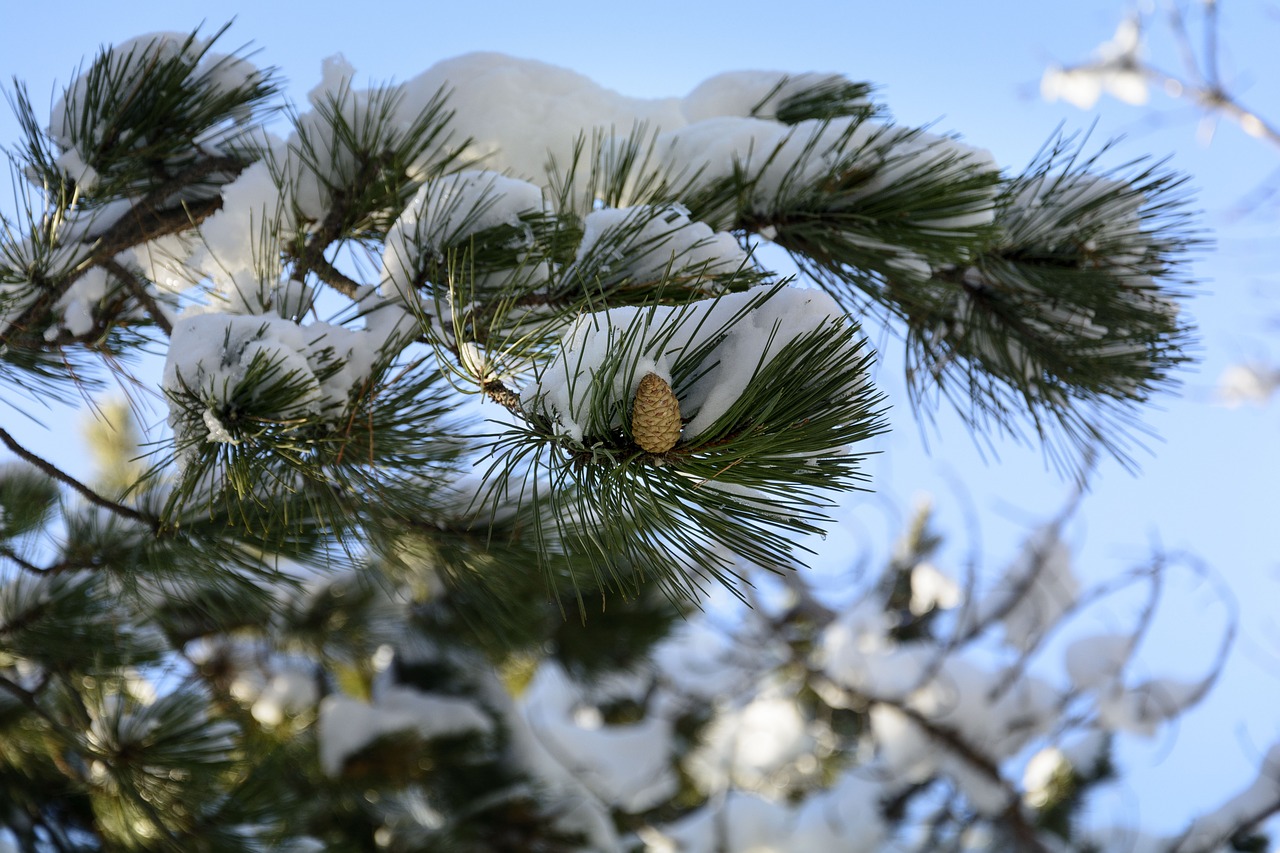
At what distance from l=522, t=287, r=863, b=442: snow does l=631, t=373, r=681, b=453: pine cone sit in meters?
0.02

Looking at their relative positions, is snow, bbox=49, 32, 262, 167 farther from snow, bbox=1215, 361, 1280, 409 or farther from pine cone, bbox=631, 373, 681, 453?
snow, bbox=1215, 361, 1280, 409

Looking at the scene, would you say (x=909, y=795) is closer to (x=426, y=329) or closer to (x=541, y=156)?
(x=541, y=156)

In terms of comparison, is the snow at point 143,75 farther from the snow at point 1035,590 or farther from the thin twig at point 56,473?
the snow at point 1035,590

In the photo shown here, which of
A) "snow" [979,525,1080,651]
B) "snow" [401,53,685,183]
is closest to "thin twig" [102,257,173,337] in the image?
"snow" [401,53,685,183]

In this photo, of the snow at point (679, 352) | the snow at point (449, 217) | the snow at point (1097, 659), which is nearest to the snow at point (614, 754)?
the snow at point (1097, 659)

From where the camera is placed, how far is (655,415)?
589mm

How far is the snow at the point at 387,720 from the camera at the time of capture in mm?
2732

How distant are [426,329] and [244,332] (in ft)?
0.72

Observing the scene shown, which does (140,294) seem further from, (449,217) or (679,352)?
(679,352)

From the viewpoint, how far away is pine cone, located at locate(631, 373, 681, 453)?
1.93ft

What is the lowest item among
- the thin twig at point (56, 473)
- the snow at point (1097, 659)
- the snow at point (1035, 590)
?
the snow at point (1097, 659)

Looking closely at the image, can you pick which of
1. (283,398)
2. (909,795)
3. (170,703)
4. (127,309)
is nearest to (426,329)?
(283,398)

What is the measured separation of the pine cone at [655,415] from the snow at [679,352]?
0.05ft

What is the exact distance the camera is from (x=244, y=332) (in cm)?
86
